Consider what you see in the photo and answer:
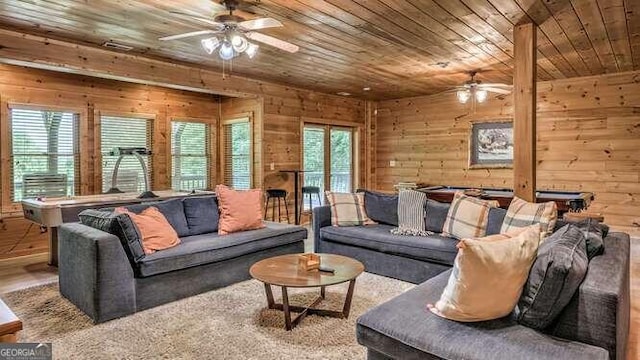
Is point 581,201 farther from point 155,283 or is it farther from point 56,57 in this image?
point 56,57

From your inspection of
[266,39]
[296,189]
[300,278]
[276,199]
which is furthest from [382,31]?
[276,199]

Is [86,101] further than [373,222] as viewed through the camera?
Yes

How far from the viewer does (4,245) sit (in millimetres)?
4914

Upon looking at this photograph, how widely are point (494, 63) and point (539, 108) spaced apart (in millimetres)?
1911

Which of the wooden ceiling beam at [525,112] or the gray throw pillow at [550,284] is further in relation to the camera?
the wooden ceiling beam at [525,112]

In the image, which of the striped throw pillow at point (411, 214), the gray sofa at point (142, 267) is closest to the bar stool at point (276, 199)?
the gray sofa at point (142, 267)

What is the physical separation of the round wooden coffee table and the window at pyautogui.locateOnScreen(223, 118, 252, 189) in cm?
375

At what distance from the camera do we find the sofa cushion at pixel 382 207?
4491 millimetres

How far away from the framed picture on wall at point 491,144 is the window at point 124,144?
578 centimetres

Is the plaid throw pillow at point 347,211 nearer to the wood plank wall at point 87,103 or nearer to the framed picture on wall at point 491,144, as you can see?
the wood plank wall at point 87,103

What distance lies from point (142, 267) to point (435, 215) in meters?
2.83

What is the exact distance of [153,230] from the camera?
340 cm

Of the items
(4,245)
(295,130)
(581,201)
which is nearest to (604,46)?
(581,201)

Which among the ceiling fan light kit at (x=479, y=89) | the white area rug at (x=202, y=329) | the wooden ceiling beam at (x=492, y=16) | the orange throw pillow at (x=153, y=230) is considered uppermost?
the wooden ceiling beam at (x=492, y=16)
